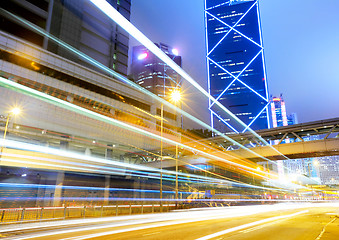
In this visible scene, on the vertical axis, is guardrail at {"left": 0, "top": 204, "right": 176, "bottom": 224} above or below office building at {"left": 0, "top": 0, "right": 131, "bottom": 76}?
below

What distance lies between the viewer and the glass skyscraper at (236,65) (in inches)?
6496

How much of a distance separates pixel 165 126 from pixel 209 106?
9999cm

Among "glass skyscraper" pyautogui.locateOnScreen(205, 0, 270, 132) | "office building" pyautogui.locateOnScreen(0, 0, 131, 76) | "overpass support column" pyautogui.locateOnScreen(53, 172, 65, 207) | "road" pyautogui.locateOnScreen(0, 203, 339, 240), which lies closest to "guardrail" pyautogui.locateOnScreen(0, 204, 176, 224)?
"road" pyautogui.locateOnScreen(0, 203, 339, 240)

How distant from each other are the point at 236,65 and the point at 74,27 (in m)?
138

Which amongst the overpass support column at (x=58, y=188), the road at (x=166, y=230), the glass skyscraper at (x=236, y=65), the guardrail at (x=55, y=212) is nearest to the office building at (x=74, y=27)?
the overpass support column at (x=58, y=188)

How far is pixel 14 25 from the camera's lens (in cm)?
4922

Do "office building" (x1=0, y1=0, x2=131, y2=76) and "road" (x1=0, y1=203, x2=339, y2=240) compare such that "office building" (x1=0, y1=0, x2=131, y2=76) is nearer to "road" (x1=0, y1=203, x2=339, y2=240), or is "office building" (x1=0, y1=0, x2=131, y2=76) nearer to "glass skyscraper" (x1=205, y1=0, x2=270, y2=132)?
"road" (x1=0, y1=203, x2=339, y2=240)

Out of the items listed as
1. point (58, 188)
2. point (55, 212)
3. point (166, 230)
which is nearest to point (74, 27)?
point (58, 188)

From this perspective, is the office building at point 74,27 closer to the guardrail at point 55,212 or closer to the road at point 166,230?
the guardrail at point 55,212

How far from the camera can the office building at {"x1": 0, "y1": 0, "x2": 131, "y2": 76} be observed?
50156 mm

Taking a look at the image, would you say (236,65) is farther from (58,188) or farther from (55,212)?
(55,212)

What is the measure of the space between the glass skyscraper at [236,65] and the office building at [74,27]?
94699 millimetres

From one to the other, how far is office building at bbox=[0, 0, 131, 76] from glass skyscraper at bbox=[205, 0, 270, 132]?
9470 centimetres

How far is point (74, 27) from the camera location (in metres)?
63.8
